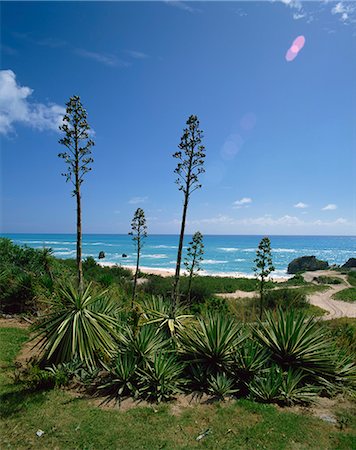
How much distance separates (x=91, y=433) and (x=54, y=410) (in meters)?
0.96

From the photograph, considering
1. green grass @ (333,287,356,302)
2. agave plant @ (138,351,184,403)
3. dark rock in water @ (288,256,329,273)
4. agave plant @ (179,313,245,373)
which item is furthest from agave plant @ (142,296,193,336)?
dark rock in water @ (288,256,329,273)

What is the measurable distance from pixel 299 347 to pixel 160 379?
9.53 feet

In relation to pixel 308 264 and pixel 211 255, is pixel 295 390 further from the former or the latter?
pixel 211 255

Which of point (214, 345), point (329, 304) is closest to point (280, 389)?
point (214, 345)

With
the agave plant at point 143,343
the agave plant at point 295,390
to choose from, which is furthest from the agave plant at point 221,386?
the agave plant at point 143,343

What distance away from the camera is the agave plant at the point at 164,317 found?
7005mm

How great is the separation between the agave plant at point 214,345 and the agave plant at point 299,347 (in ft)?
2.22

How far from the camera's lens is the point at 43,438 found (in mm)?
4133

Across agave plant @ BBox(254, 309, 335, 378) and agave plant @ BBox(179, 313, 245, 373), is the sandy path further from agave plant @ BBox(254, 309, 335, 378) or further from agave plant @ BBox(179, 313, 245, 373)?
agave plant @ BBox(179, 313, 245, 373)

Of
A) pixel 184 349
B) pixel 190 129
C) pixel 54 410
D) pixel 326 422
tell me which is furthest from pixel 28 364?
pixel 190 129

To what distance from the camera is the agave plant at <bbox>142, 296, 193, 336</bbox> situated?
7005 millimetres

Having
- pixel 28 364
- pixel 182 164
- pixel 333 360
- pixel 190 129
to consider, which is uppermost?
pixel 190 129

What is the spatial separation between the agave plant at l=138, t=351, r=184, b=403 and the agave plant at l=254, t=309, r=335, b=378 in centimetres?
A: 202

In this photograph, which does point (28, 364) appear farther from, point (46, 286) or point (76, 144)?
point (76, 144)
